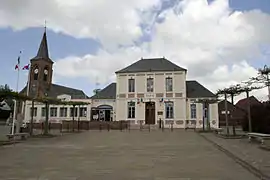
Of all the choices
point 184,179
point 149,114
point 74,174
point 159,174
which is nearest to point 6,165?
point 74,174

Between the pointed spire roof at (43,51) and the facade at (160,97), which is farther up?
the pointed spire roof at (43,51)

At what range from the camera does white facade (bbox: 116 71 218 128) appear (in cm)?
4072

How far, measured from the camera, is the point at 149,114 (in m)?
41.6

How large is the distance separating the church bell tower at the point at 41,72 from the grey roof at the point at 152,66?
21910mm

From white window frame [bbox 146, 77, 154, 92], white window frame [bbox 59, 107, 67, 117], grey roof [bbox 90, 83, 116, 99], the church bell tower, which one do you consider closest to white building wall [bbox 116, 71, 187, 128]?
white window frame [bbox 146, 77, 154, 92]

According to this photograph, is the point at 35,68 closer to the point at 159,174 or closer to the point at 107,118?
the point at 107,118

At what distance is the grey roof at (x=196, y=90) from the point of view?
41781mm

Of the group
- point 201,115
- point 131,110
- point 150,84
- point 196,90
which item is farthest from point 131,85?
point 201,115

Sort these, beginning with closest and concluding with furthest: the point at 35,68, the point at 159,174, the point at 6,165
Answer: the point at 159,174, the point at 6,165, the point at 35,68

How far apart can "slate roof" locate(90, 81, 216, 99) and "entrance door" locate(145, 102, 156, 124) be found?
5.08 meters

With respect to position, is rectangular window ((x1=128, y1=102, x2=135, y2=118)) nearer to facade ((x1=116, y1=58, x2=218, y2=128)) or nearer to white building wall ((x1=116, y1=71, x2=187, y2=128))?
facade ((x1=116, y1=58, x2=218, y2=128))

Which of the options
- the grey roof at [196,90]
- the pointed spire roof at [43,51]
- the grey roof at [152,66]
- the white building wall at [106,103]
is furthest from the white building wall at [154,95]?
the pointed spire roof at [43,51]

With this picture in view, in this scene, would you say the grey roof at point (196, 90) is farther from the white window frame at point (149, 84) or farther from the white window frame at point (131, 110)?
the white window frame at point (131, 110)

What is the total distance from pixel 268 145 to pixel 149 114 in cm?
2802
